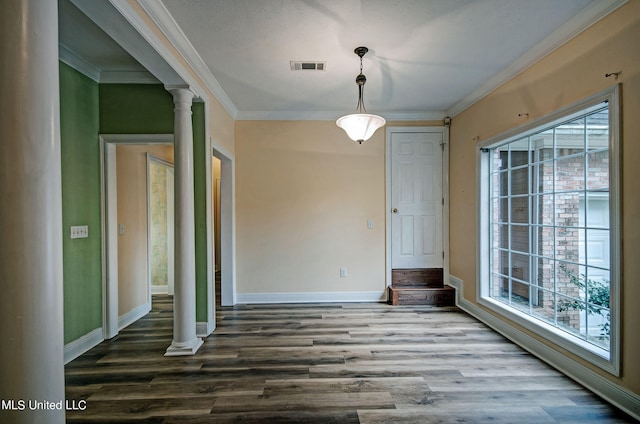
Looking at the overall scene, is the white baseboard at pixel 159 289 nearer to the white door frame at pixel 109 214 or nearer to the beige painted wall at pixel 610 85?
the white door frame at pixel 109 214

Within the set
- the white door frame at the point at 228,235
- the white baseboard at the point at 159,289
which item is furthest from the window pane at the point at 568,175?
the white baseboard at the point at 159,289

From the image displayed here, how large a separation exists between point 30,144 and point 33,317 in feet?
2.09

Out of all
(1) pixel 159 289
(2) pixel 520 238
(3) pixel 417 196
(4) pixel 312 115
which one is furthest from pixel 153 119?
(2) pixel 520 238

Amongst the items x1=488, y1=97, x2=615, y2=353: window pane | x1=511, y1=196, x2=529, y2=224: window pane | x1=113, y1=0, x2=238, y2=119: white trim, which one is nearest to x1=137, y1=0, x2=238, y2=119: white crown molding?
x1=113, y1=0, x2=238, y2=119: white trim

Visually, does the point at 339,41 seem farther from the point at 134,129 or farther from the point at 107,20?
the point at 134,129

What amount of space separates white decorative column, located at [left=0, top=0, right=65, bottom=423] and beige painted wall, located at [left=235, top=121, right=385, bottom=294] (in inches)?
118

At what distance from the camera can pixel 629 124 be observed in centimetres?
179

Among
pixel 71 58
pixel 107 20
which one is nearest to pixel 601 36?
pixel 107 20

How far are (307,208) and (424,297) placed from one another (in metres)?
2.07

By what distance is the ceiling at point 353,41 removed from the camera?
1987mm

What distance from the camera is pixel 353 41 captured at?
2.37 meters

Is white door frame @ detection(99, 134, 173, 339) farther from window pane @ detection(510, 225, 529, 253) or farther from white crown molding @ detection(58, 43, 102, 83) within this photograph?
window pane @ detection(510, 225, 529, 253)

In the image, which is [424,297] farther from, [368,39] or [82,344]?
[82,344]

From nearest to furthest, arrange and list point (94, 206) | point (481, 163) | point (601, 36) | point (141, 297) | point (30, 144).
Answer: point (30, 144)
point (601, 36)
point (94, 206)
point (481, 163)
point (141, 297)
